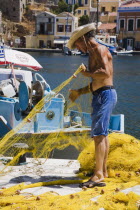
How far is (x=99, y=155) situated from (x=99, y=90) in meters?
0.79

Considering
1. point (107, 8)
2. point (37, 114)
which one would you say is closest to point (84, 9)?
point (107, 8)

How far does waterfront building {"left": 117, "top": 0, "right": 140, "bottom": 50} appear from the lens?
84000mm

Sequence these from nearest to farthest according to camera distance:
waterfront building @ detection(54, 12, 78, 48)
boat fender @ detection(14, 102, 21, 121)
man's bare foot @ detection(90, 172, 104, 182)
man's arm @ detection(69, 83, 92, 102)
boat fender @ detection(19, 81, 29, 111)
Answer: man's bare foot @ detection(90, 172, 104, 182) → man's arm @ detection(69, 83, 92, 102) → boat fender @ detection(19, 81, 29, 111) → boat fender @ detection(14, 102, 21, 121) → waterfront building @ detection(54, 12, 78, 48)

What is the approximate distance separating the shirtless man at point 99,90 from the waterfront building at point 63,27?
80841 millimetres

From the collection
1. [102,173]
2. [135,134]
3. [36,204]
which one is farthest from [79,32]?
[135,134]

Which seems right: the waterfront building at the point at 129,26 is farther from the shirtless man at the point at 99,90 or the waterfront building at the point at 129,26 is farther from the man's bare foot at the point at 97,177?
the man's bare foot at the point at 97,177

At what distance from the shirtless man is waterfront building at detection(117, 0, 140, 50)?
8046 centimetres

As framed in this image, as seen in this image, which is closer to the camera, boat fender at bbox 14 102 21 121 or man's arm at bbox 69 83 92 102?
man's arm at bbox 69 83 92 102

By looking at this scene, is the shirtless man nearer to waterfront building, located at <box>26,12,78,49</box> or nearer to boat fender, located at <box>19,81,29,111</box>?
boat fender, located at <box>19,81,29,111</box>

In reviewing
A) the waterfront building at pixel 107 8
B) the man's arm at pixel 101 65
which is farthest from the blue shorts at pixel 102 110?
the waterfront building at pixel 107 8

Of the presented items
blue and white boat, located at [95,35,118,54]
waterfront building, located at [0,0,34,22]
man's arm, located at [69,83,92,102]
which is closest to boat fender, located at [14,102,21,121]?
man's arm, located at [69,83,92,102]

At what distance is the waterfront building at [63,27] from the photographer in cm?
8594

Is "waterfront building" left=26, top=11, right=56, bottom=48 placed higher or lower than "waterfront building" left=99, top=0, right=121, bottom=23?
lower

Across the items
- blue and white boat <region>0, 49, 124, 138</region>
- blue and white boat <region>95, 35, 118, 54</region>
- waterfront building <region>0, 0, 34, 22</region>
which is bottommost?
blue and white boat <region>95, 35, 118, 54</region>
